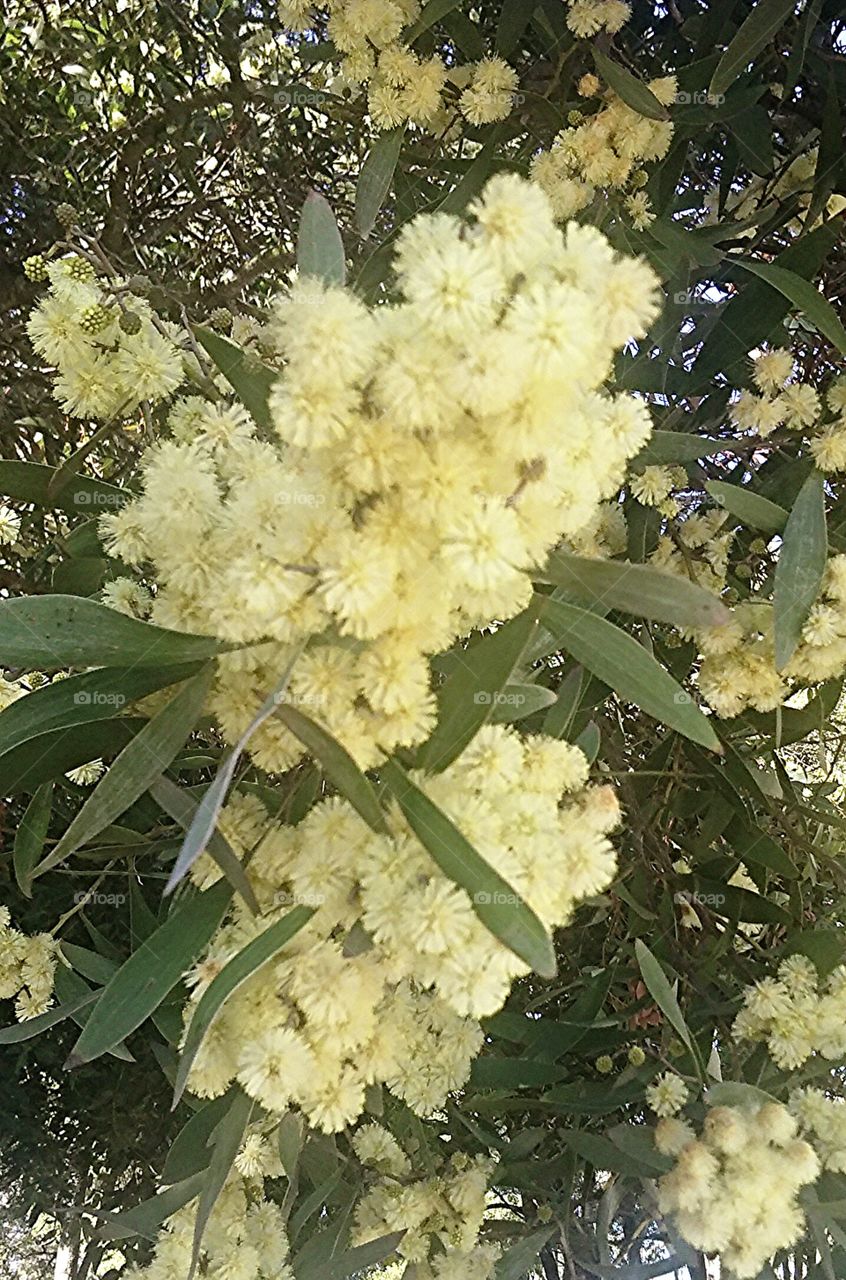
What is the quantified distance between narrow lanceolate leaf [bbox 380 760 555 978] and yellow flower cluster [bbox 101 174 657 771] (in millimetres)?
64

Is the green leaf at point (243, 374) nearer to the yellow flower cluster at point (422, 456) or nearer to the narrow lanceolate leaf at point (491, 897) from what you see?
the yellow flower cluster at point (422, 456)

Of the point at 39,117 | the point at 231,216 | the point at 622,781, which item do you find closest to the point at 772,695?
the point at 622,781

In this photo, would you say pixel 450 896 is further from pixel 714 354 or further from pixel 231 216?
pixel 231 216

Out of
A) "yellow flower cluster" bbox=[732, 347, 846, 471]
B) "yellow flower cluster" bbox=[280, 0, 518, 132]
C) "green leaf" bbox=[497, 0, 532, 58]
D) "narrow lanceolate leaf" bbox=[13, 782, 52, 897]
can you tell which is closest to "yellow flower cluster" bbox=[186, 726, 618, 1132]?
"narrow lanceolate leaf" bbox=[13, 782, 52, 897]

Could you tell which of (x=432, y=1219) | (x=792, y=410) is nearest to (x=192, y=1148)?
(x=432, y=1219)

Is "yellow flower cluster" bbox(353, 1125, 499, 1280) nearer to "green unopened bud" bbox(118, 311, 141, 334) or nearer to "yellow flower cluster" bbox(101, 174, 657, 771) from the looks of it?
"yellow flower cluster" bbox(101, 174, 657, 771)

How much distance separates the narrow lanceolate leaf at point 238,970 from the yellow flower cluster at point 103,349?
446mm

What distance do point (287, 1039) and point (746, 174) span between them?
121 cm

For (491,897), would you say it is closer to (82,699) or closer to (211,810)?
(211,810)

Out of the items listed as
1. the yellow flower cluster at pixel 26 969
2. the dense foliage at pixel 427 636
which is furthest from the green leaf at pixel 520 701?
the yellow flower cluster at pixel 26 969

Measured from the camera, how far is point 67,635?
664mm

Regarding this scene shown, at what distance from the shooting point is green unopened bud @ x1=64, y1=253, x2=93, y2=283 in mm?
896

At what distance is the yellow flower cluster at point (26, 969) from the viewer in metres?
1.04

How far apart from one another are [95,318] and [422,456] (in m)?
0.44
